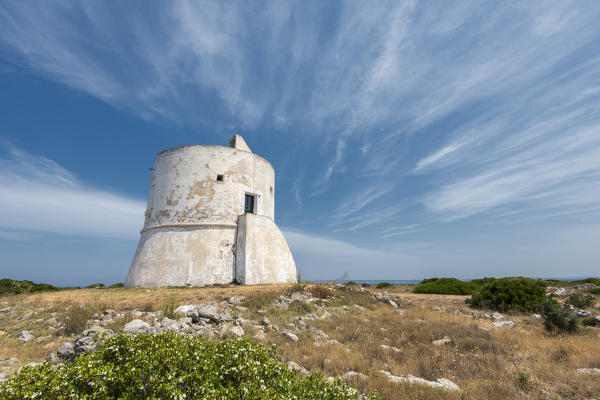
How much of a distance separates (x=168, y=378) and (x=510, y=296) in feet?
41.3

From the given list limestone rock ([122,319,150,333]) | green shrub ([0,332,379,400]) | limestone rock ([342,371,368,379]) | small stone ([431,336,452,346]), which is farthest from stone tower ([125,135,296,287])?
green shrub ([0,332,379,400])

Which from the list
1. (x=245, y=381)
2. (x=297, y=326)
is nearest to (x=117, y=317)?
(x=297, y=326)

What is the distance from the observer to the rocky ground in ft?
13.1

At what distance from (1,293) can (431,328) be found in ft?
70.0

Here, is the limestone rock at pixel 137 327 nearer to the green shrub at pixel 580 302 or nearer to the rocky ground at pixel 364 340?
the rocky ground at pixel 364 340

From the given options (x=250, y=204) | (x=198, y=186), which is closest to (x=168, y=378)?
(x=198, y=186)

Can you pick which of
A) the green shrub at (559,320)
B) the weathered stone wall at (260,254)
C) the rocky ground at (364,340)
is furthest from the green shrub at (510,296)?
the weathered stone wall at (260,254)

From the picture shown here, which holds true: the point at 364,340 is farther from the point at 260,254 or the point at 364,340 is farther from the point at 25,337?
the point at 260,254

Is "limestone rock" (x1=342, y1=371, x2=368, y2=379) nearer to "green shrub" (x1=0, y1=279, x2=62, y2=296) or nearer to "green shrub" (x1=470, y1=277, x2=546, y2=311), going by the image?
"green shrub" (x1=470, y1=277, x2=546, y2=311)

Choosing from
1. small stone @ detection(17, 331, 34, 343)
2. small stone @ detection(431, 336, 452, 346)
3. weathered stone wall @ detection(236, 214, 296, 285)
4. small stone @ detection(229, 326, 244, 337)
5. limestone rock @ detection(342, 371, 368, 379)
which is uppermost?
weathered stone wall @ detection(236, 214, 296, 285)

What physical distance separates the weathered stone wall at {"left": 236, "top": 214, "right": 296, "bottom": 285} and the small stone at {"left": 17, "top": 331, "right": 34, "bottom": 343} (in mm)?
7918

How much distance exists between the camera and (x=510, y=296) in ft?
35.2

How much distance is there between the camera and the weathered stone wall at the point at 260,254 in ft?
45.3

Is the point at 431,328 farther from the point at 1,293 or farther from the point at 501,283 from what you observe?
the point at 1,293
